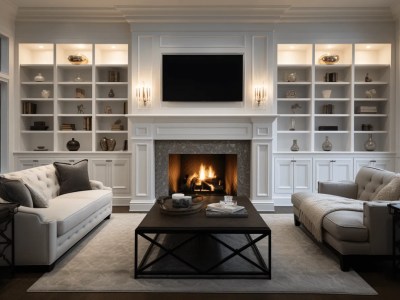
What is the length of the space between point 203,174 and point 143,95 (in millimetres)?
1734

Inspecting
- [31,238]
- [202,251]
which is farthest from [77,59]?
[202,251]

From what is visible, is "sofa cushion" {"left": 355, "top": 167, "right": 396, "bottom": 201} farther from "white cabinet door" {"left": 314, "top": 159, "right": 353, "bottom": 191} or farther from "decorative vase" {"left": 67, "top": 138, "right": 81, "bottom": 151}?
"decorative vase" {"left": 67, "top": 138, "right": 81, "bottom": 151}

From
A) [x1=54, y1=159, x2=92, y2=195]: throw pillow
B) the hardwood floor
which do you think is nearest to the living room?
[x1=54, y1=159, x2=92, y2=195]: throw pillow

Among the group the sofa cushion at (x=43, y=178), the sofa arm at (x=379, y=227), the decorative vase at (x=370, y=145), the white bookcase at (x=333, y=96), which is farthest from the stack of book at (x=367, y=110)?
the sofa cushion at (x=43, y=178)

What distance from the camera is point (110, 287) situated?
260 cm

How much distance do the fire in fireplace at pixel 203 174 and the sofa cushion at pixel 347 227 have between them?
292cm

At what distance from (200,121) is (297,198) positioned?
6.66 feet

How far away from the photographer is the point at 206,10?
17.8ft

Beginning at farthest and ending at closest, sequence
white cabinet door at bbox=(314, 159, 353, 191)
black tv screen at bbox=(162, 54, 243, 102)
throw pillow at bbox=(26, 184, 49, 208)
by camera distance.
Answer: white cabinet door at bbox=(314, 159, 353, 191) → black tv screen at bbox=(162, 54, 243, 102) → throw pillow at bbox=(26, 184, 49, 208)

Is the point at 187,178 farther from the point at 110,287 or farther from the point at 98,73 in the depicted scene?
the point at 110,287

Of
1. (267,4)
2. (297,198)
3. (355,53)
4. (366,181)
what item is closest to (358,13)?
(355,53)

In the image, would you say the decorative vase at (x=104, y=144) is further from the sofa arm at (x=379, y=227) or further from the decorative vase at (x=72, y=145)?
the sofa arm at (x=379, y=227)

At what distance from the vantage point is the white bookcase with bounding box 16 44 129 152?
585cm

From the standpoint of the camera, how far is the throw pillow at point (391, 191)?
11.1ft
